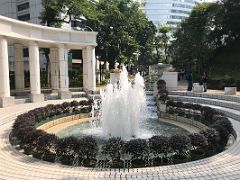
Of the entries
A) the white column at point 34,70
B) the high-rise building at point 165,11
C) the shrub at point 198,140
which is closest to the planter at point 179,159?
the shrub at point 198,140

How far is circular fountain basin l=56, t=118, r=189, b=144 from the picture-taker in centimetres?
1276

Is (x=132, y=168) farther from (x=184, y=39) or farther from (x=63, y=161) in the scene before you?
(x=184, y=39)

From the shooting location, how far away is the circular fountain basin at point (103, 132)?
12.8 meters

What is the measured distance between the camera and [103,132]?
1320cm

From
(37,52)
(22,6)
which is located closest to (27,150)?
(37,52)

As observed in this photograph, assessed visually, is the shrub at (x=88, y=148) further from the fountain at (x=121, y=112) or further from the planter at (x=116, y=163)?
the fountain at (x=121, y=112)

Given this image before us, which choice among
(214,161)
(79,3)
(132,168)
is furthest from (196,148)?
(79,3)

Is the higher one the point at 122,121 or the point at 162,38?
the point at 162,38

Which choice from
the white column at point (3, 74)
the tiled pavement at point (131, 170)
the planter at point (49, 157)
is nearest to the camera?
the tiled pavement at point (131, 170)

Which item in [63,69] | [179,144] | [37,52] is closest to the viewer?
[179,144]

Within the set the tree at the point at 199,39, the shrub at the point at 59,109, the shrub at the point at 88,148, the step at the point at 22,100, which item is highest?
the tree at the point at 199,39

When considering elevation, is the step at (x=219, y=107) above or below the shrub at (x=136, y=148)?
above

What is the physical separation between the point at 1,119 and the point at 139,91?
6.81m

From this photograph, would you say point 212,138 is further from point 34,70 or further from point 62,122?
point 34,70
